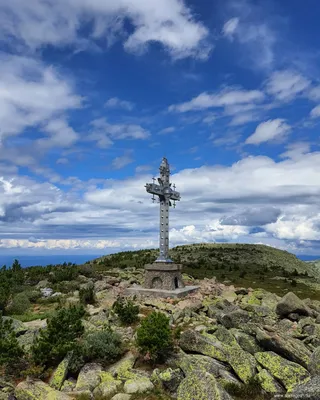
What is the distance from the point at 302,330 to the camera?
55.3ft

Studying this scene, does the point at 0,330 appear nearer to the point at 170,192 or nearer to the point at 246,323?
the point at 246,323

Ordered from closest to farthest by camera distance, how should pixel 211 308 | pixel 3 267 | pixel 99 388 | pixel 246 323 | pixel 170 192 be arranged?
pixel 99 388 < pixel 246 323 < pixel 211 308 < pixel 170 192 < pixel 3 267

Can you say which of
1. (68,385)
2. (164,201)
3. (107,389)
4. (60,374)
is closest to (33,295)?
(164,201)

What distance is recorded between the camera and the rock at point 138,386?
36.3 feet

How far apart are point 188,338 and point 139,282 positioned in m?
17.8

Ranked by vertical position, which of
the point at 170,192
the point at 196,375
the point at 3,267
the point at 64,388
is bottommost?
the point at 64,388

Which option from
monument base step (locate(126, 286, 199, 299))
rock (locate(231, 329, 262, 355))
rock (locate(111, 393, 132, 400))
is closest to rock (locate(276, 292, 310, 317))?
rock (locate(231, 329, 262, 355))

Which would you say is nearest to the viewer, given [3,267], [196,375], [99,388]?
[196,375]

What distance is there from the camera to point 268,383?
36.5 feet

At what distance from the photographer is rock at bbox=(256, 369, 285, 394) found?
11.0 m

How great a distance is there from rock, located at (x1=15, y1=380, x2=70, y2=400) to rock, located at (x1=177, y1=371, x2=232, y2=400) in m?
3.61

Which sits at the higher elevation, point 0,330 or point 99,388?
point 0,330

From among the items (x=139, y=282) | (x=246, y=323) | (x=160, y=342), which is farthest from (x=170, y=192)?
(x=160, y=342)

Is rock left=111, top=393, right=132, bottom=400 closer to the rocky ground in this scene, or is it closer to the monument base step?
the rocky ground
